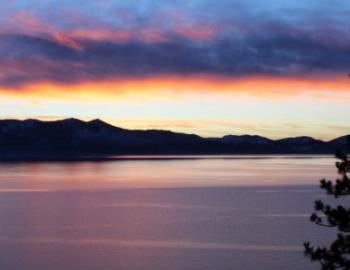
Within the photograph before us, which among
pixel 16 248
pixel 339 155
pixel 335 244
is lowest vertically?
pixel 16 248

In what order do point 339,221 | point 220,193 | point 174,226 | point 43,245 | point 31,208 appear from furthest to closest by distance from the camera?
1. point 220,193
2. point 31,208
3. point 174,226
4. point 43,245
5. point 339,221

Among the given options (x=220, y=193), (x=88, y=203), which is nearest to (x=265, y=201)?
(x=220, y=193)

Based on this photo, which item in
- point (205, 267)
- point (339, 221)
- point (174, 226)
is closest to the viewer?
point (339, 221)

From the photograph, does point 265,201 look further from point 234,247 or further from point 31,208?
point 234,247

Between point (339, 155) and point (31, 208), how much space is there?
3815cm

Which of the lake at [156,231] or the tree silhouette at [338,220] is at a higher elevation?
the tree silhouette at [338,220]

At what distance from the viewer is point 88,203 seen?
5019cm

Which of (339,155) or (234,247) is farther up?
(339,155)

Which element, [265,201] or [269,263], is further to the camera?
[265,201]

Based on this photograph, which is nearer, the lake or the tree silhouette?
the tree silhouette

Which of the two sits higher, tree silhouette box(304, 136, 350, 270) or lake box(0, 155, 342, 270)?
tree silhouette box(304, 136, 350, 270)

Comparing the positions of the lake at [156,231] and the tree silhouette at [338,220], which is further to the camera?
the lake at [156,231]

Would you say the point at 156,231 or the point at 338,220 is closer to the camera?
the point at 338,220

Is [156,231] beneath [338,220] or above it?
beneath
